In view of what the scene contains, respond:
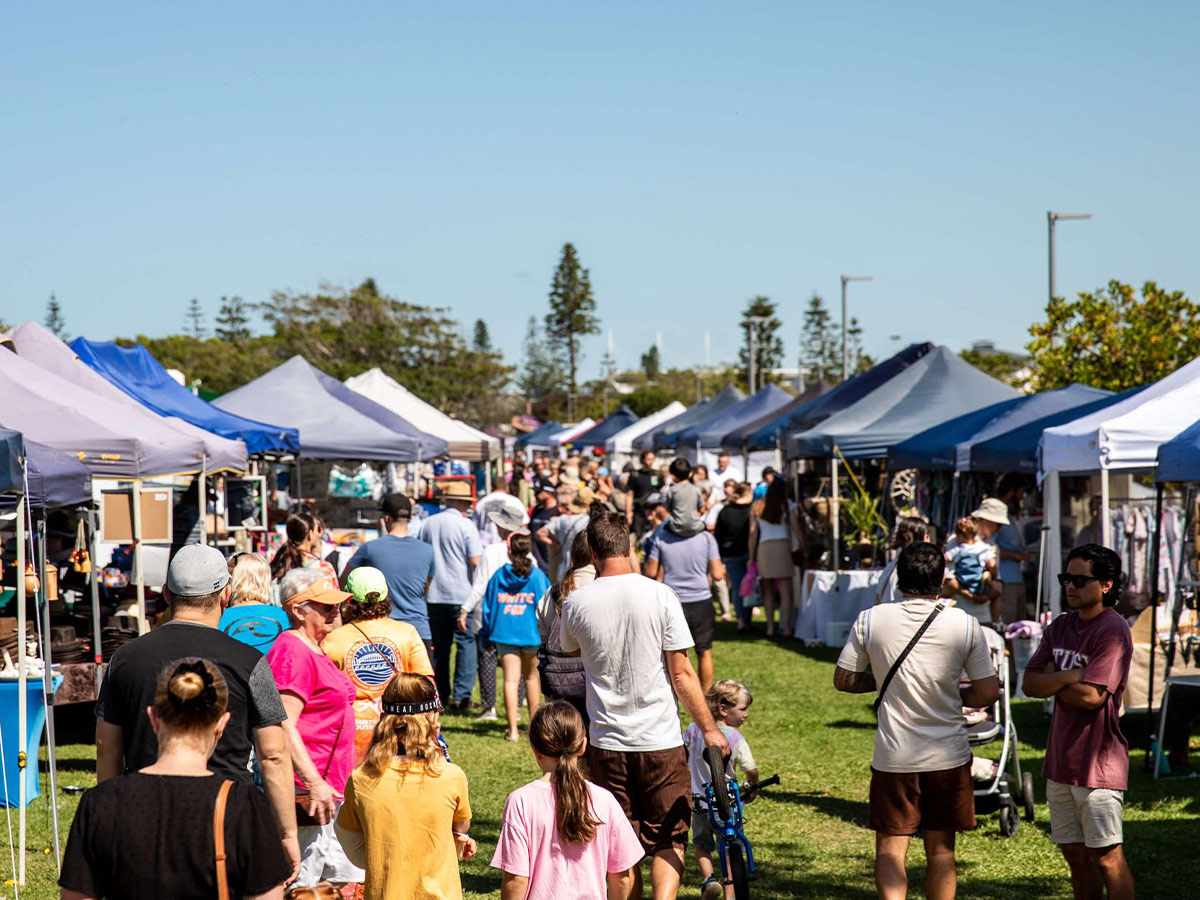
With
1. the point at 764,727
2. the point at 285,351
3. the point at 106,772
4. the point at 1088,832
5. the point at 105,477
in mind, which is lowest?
the point at 764,727

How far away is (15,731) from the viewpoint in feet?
25.1

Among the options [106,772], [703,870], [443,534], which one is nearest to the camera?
Answer: [106,772]

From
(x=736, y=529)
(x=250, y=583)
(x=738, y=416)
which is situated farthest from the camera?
(x=738, y=416)

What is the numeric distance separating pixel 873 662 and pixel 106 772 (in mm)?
2837

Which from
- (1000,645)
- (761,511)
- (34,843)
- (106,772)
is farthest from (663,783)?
(761,511)

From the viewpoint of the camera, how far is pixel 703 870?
5945 millimetres

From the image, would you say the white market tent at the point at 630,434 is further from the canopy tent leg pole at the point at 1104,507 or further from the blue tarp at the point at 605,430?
the canopy tent leg pole at the point at 1104,507

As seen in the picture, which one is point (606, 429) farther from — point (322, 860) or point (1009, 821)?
point (322, 860)

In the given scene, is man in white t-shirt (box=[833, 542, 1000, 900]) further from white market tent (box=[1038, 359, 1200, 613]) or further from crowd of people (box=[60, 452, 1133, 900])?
white market tent (box=[1038, 359, 1200, 613])

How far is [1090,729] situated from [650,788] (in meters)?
1.74

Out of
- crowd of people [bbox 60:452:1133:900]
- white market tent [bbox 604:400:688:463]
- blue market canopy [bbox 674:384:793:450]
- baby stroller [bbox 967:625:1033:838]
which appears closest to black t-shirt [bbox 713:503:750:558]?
baby stroller [bbox 967:625:1033:838]

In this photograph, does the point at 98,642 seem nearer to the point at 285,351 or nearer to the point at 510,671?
the point at 510,671

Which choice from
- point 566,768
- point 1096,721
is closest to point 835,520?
point 1096,721

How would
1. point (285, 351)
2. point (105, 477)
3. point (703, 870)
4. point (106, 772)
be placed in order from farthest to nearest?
point (285, 351), point (105, 477), point (703, 870), point (106, 772)
